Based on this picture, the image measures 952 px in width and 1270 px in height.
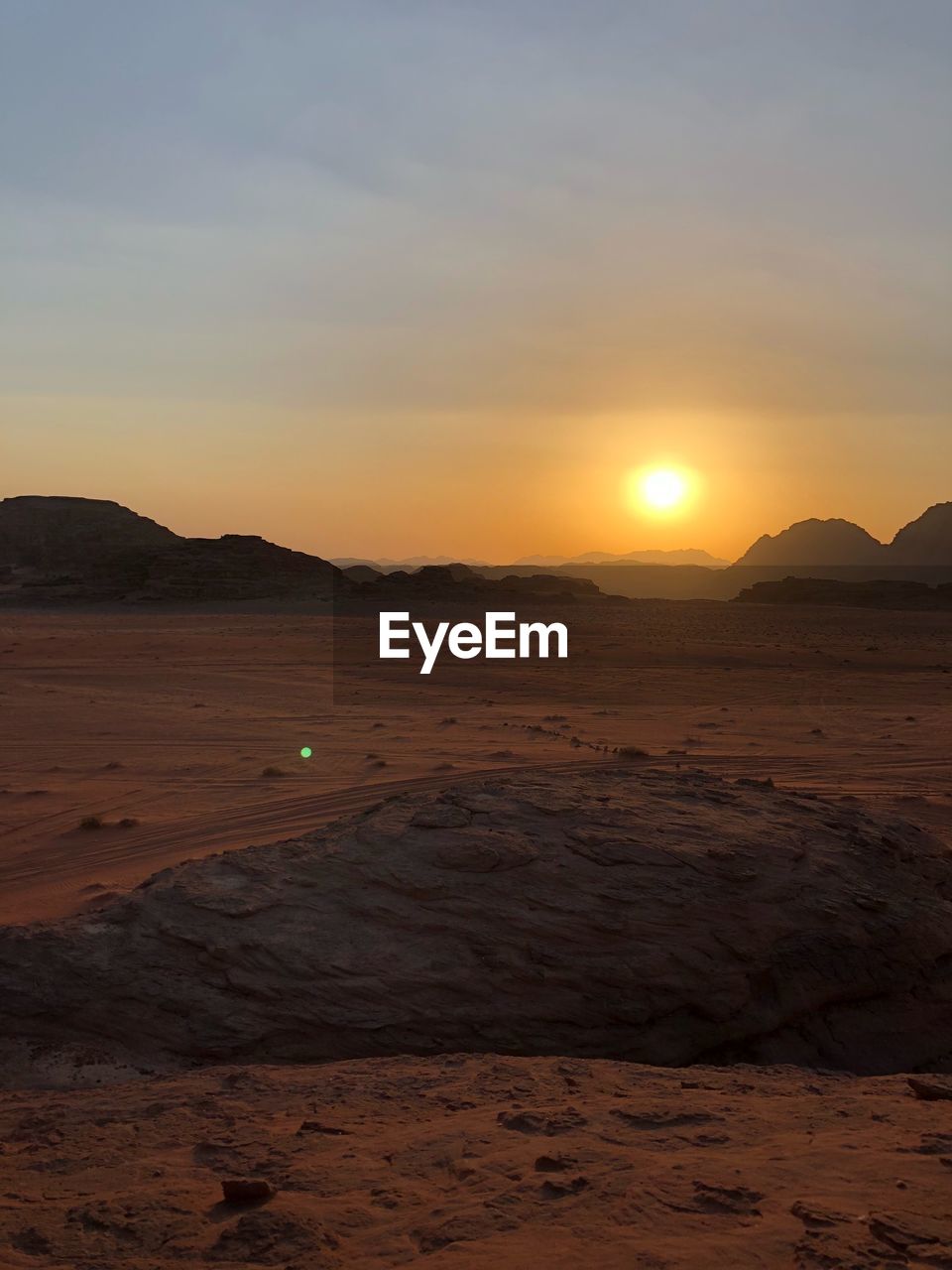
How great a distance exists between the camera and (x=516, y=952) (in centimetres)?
Answer: 584

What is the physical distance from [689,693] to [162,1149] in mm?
18223

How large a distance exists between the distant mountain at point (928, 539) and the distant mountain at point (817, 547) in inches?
216

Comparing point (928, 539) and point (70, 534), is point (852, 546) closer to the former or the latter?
point (928, 539)

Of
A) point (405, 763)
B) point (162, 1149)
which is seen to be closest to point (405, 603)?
point (405, 763)

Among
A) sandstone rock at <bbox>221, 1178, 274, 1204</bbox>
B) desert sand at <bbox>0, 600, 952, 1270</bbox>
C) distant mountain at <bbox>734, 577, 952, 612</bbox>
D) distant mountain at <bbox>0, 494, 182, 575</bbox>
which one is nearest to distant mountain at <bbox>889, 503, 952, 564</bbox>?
distant mountain at <bbox>734, 577, 952, 612</bbox>

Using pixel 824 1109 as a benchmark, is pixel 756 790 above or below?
above

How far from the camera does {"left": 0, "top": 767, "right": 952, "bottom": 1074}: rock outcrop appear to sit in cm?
558

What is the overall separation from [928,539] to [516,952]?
120088 mm

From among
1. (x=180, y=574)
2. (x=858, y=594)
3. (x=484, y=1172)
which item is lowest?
(x=484, y=1172)

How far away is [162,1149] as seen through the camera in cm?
409

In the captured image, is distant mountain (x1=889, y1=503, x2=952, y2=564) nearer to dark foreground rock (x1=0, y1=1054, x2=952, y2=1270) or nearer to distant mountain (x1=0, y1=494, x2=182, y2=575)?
distant mountain (x1=0, y1=494, x2=182, y2=575)

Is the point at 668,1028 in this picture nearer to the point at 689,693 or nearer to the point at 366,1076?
the point at 366,1076

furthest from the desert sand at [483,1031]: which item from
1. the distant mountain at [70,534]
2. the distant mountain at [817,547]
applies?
the distant mountain at [817,547]

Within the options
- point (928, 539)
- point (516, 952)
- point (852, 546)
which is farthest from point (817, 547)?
point (516, 952)
